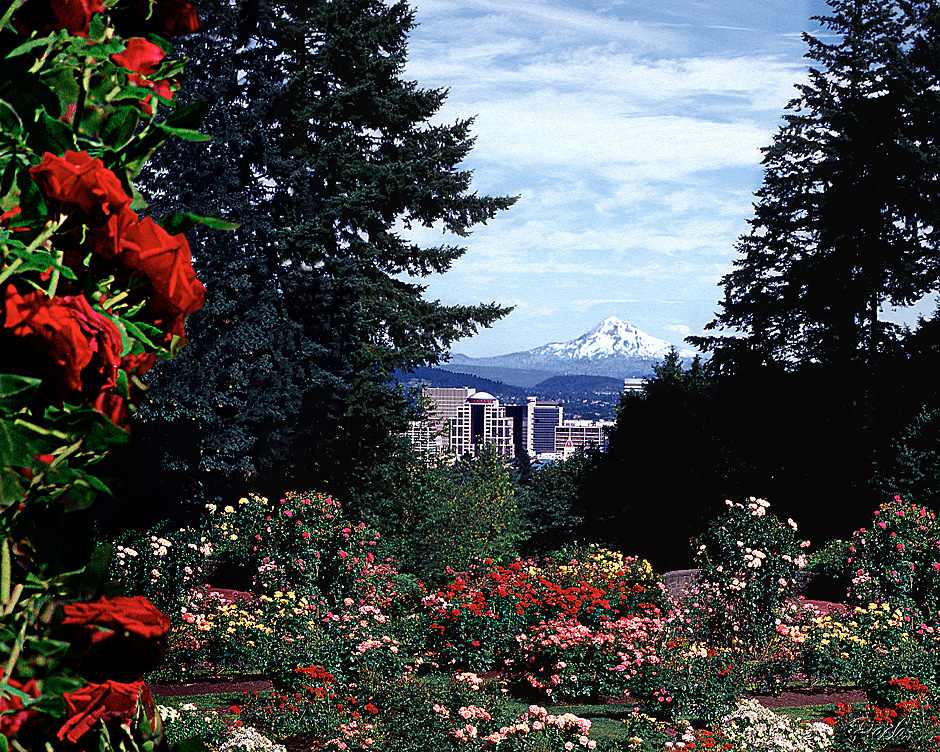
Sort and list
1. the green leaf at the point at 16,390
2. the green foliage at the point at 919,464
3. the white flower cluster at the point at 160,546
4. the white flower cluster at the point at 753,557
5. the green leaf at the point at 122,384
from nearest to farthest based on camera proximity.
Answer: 1. the green leaf at the point at 16,390
2. the green leaf at the point at 122,384
3. the white flower cluster at the point at 160,546
4. the white flower cluster at the point at 753,557
5. the green foliage at the point at 919,464

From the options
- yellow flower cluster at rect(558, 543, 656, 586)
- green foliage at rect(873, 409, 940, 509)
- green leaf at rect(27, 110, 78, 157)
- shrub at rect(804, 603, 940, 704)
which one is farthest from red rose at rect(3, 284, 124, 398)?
green foliage at rect(873, 409, 940, 509)

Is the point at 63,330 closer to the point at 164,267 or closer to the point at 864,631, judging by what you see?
the point at 164,267

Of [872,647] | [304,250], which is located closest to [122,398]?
[872,647]

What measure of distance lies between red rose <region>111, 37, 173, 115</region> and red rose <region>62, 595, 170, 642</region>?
855 millimetres

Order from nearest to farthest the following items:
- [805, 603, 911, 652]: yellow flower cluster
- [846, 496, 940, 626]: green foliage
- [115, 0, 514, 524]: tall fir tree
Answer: [805, 603, 911, 652]: yellow flower cluster < [846, 496, 940, 626]: green foliage < [115, 0, 514, 524]: tall fir tree

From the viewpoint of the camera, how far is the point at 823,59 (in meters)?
21.6

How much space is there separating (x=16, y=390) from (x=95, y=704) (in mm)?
482

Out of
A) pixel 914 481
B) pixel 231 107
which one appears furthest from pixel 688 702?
pixel 231 107

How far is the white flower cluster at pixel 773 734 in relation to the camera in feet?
20.7

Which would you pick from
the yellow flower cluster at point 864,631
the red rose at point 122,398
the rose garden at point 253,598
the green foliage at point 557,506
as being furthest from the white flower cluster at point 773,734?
the green foliage at point 557,506

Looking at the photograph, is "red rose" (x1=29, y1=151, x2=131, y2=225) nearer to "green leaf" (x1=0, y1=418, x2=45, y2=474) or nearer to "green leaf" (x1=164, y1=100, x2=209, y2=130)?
"green leaf" (x1=164, y1=100, x2=209, y2=130)

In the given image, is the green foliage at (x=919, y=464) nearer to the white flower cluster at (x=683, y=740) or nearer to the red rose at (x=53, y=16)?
the white flower cluster at (x=683, y=740)

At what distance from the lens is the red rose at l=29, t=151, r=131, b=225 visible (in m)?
1.23

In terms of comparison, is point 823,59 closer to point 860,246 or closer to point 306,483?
point 860,246
